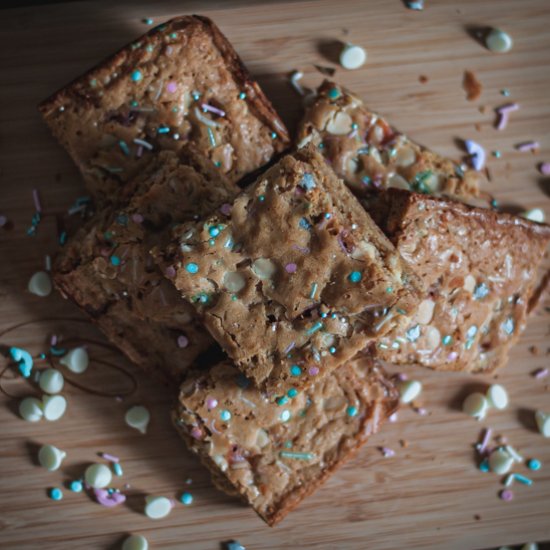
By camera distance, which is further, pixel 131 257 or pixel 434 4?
pixel 434 4

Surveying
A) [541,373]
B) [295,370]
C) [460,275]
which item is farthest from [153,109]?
[541,373]

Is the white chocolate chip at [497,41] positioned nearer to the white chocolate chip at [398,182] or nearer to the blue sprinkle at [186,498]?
the white chocolate chip at [398,182]

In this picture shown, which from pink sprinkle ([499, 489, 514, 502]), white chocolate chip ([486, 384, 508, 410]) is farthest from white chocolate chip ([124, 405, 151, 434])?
pink sprinkle ([499, 489, 514, 502])

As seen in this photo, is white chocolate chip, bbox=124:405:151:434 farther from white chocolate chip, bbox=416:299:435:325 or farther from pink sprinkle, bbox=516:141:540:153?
pink sprinkle, bbox=516:141:540:153

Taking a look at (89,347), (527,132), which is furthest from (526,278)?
(89,347)

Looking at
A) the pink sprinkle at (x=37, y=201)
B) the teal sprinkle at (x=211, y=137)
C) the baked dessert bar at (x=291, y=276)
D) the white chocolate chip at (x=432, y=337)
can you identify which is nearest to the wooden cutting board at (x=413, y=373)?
the pink sprinkle at (x=37, y=201)

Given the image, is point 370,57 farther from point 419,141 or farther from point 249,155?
point 249,155
